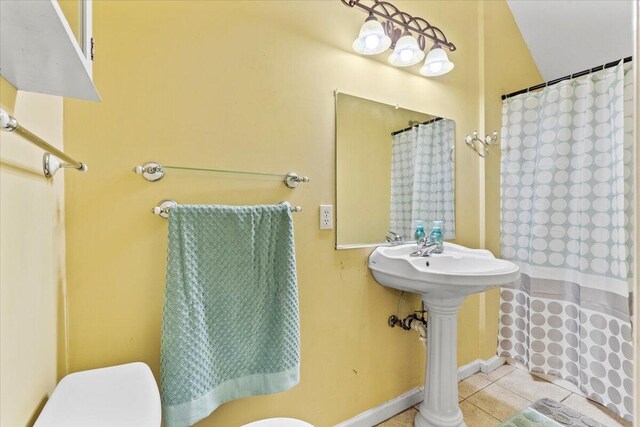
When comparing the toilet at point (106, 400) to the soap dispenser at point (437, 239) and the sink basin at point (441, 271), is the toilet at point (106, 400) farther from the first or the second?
the soap dispenser at point (437, 239)

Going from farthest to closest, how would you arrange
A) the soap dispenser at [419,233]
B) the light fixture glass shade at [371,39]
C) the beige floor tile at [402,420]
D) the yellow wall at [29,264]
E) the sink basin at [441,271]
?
1. the soap dispenser at [419,233]
2. the beige floor tile at [402,420]
3. the light fixture glass shade at [371,39]
4. the sink basin at [441,271]
5. the yellow wall at [29,264]

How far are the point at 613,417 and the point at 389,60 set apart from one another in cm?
225

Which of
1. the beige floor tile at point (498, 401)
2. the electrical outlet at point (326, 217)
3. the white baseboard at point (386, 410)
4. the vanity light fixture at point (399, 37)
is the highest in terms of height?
the vanity light fixture at point (399, 37)

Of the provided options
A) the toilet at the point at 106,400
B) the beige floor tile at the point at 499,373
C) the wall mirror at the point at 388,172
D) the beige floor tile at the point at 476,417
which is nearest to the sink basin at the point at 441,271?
the wall mirror at the point at 388,172

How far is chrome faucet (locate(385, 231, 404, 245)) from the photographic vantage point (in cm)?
160

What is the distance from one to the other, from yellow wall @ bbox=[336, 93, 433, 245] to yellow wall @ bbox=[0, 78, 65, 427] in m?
1.01

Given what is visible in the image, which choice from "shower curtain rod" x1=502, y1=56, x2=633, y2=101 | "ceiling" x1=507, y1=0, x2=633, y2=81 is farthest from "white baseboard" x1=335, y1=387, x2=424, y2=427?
"ceiling" x1=507, y1=0, x2=633, y2=81

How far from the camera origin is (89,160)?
91 centimetres

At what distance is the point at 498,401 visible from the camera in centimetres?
171

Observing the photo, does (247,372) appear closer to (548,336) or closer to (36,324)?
(36,324)

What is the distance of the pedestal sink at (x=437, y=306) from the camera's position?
1.33 m

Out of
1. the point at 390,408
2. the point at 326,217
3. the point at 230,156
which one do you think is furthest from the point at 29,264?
the point at 390,408

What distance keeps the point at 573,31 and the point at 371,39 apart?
5.62ft

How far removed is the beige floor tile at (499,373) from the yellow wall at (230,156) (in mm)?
618
